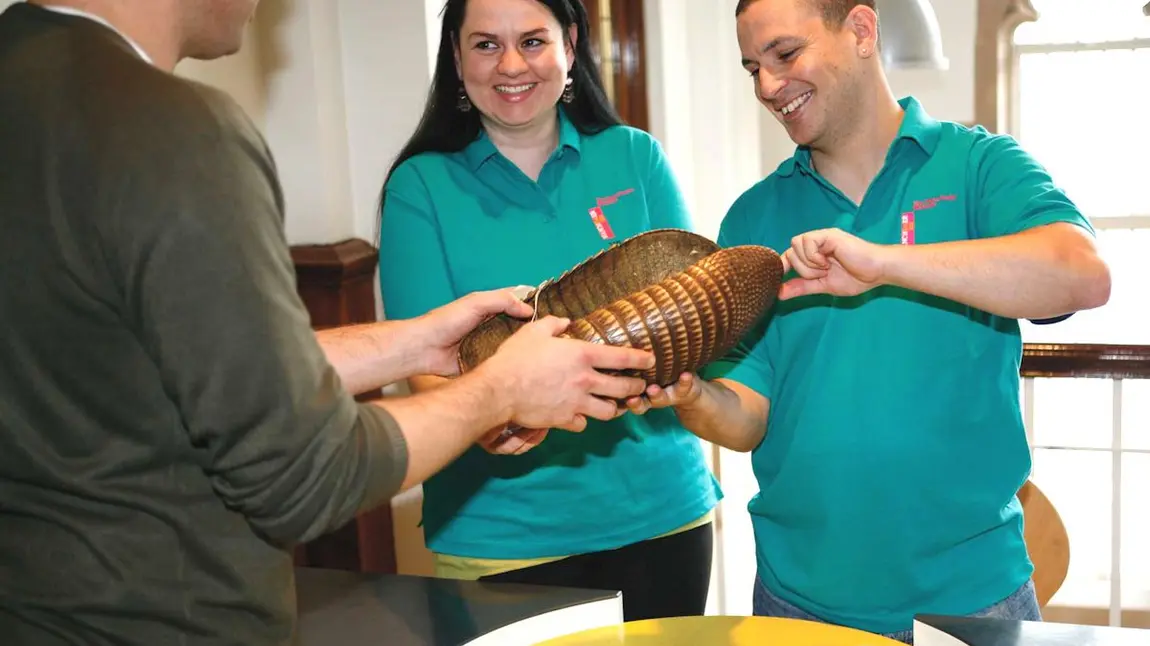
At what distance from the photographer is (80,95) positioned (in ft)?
2.98

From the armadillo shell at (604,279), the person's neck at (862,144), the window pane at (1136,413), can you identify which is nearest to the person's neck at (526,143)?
the armadillo shell at (604,279)

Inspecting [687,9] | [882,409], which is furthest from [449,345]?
[687,9]

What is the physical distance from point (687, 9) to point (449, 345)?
3.59m

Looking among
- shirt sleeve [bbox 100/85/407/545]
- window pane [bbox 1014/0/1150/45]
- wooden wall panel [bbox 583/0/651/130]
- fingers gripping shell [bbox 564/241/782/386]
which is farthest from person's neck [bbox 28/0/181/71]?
window pane [bbox 1014/0/1150/45]

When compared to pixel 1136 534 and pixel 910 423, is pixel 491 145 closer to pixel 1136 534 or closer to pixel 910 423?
pixel 910 423

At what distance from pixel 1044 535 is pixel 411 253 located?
142cm

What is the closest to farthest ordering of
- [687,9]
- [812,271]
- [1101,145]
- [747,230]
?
[812,271] → [747,230] → [687,9] → [1101,145]

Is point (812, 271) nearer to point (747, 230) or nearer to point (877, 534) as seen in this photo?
point (747, 230)

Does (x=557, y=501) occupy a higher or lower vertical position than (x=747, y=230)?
lower

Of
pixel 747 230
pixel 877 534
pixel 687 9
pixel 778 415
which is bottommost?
pixel 877 534

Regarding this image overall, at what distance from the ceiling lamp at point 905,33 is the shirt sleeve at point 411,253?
1703 mm

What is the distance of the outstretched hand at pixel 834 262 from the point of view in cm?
148

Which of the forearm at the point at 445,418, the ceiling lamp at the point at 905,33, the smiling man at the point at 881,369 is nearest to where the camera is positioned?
the forearm at the point at 445,418

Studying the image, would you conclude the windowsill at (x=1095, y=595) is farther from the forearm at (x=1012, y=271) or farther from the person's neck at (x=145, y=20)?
the person's neck at (x=145, y=20)
